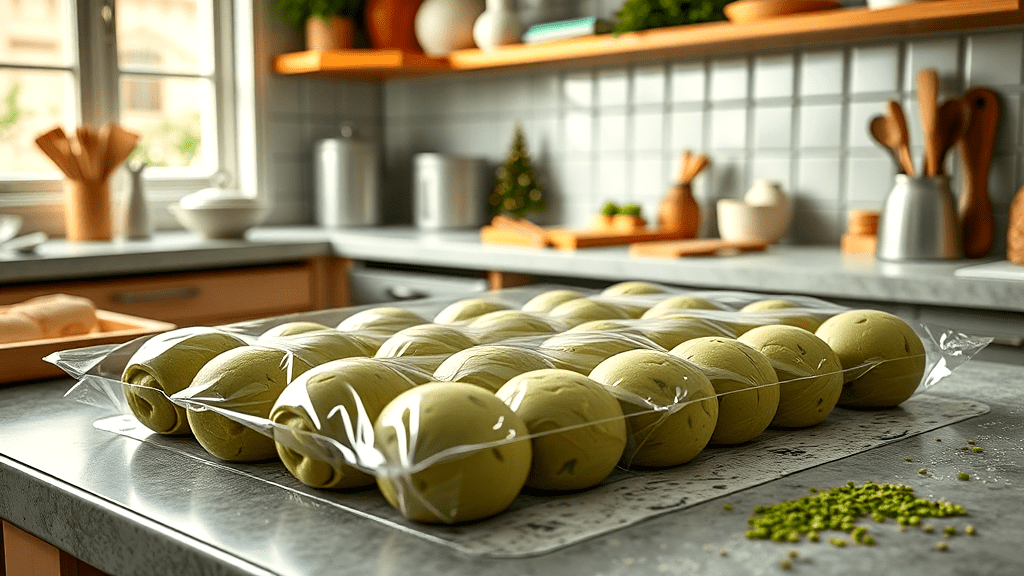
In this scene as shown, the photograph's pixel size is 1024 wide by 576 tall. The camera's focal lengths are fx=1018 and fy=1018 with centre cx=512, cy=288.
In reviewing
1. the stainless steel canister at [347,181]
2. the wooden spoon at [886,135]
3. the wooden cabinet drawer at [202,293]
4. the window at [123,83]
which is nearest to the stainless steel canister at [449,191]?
the stainless steel canister at [347,181]

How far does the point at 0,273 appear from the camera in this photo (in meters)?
2.29

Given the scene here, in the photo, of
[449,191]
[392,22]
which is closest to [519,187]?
[449,191]

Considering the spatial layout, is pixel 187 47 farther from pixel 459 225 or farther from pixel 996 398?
pixel 996 398

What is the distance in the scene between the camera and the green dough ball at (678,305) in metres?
1.01

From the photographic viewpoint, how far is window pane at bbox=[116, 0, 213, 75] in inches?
124

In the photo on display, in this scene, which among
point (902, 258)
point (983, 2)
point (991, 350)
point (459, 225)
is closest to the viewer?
point (991, 350)

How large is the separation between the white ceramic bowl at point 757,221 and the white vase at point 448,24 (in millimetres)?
1066

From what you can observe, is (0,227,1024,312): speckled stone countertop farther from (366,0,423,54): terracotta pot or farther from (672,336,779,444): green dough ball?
(672,336,779,444): green dough ball

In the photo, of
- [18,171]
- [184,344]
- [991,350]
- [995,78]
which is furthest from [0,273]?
[995,78]

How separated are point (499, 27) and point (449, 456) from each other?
253 cm

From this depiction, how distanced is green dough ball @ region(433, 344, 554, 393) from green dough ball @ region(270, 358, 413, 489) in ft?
0.15

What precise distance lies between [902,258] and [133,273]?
Result: 6.04ft

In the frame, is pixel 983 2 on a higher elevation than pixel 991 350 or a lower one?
higher

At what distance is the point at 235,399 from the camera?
737 mm
